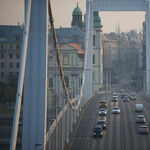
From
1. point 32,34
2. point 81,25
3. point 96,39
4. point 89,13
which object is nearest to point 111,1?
point 89,13

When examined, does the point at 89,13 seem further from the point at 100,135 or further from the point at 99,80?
the point at 100,135

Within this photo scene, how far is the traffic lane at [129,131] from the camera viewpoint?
121 ft

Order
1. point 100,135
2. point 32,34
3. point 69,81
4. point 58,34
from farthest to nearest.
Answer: point 58,34 < point 69,81 < point 100,135 < point 32,34

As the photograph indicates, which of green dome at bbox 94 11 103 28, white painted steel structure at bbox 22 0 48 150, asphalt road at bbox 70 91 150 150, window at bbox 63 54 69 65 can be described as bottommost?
asphalt road at bbox 70 91 150 150

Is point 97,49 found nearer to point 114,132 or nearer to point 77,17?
point 77,17

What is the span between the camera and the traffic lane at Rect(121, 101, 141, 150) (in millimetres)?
36969

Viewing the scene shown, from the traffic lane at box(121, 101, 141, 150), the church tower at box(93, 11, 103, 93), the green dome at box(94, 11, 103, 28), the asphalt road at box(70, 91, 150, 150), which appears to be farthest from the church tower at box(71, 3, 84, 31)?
the asphalt road at box(70, 91, 150, 150)

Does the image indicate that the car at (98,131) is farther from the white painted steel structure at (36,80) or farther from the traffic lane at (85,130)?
the white painted steel structure at (36,80)

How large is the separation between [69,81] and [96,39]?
2629cm

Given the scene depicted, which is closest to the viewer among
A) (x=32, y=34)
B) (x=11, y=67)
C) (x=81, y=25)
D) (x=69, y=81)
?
(x=11, y=67)

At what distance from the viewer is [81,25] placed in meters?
162

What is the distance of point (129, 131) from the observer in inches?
1736

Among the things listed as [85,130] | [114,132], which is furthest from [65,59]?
[114,132]

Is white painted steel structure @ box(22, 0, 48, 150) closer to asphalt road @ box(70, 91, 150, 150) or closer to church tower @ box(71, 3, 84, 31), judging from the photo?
asphalt road @ box(70, 91, 150, 150)
